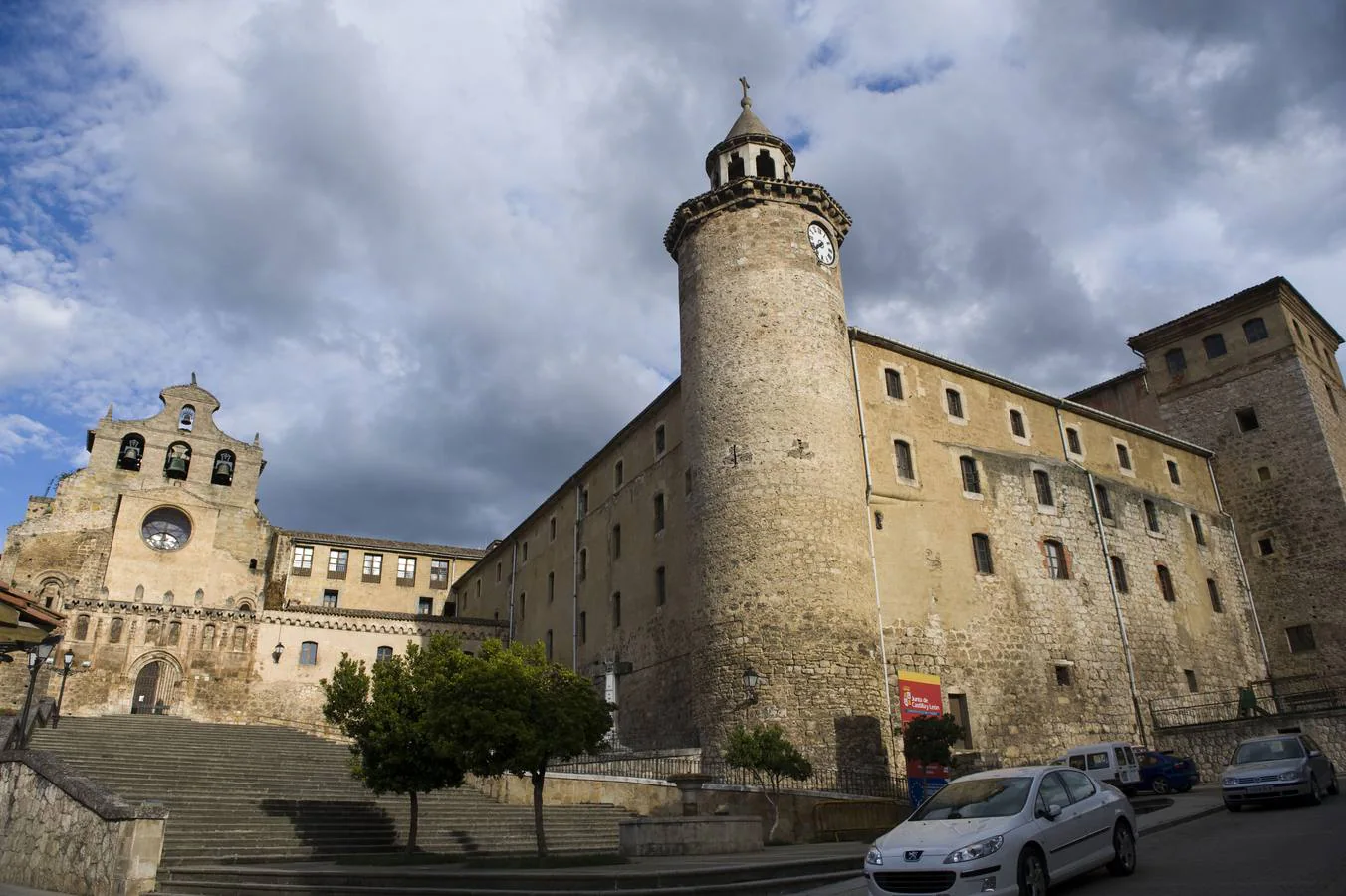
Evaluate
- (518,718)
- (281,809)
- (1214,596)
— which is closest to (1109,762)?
→ (518,718)

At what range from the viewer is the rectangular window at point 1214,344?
39812mm

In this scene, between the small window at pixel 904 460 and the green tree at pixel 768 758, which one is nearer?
the green tree at pixel 768 758

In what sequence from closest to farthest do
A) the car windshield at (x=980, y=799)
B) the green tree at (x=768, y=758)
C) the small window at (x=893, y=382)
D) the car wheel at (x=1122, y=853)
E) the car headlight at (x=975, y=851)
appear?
1. the car headlight at (x=975, y=851)
2. the car windshield at (x=980, y=799)
3. the car wheel at (x=1122, y=853)
4. the green tree at (x=768, y=758)
5. the small window at (x=893, y=382)

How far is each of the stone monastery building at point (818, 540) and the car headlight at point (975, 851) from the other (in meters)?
14.6

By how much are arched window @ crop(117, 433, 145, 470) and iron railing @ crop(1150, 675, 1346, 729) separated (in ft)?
139

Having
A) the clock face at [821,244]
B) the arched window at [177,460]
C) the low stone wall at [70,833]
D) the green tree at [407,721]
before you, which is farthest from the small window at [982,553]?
the arched window at [177,460]

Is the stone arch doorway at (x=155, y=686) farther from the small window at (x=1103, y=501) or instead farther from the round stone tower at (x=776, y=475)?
the small window at (x=1103, y=501)

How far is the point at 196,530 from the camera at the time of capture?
1559 inches

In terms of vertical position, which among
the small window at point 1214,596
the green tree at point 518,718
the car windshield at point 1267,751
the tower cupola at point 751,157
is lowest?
the car windshield at point 1267,751

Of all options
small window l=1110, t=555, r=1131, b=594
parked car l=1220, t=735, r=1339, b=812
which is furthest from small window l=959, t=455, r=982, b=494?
parked car l=1220, t=735, r=1339, b=812

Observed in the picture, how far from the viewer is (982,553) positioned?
28.3 meters

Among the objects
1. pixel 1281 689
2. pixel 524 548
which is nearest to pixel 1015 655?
pixel 1281 689

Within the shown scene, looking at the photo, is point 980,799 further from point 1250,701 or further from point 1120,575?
point 1250,701

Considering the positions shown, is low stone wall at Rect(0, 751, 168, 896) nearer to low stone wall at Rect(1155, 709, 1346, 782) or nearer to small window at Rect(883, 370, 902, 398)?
small window at Rect(883, 370, 902, 398)
